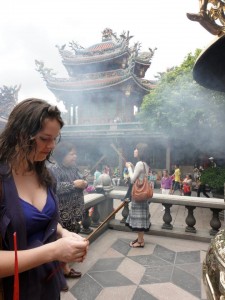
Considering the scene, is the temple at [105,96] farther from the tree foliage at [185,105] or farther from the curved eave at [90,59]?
the tree foliage at [185,105]

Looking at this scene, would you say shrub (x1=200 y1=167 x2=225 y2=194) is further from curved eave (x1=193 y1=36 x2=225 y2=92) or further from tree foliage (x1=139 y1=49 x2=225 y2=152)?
curved eave (x1=193 y1=36 x2=225 y2=92)

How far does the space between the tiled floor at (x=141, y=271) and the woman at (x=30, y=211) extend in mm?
1770

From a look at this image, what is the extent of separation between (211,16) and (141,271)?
3088mm

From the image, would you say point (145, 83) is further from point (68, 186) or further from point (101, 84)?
point (68, 186)

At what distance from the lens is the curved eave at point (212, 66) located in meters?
1.29

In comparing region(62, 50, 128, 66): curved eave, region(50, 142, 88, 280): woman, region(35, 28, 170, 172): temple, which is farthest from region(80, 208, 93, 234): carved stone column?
region(62, 50, 128, 66): curved eave

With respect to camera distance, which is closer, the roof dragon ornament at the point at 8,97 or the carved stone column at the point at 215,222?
the carved stone column at the point at 215,222

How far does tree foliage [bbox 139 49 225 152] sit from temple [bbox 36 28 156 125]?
9.91m

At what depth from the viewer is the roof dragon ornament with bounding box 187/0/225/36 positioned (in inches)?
47.2

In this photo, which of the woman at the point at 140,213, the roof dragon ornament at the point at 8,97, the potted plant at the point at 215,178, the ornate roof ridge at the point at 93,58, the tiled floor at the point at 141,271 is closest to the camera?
the tiled floor at the point at 141,271

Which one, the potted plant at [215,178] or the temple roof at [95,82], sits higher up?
the temple roof at [95,82]

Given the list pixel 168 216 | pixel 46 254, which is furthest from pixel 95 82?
pixel 46 254

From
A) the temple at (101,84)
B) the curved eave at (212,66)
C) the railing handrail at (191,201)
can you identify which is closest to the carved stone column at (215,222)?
the railing handrail at (191,201)

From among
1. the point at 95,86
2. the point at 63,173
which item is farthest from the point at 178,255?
the point at 95,86
